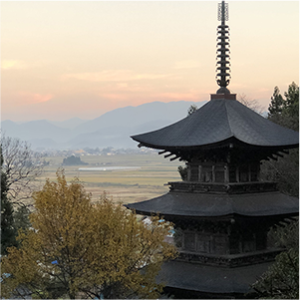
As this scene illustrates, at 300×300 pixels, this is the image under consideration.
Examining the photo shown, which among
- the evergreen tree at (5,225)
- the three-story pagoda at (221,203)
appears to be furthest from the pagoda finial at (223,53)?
the evergreen tree at (5,225)

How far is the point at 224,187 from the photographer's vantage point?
18953 mm

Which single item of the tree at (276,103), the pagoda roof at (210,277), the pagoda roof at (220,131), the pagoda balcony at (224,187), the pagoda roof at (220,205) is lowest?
the pagoda roof at (210,277)

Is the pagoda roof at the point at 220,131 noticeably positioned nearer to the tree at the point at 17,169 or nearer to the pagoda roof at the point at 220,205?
the pagoda roof at the point at 220,205

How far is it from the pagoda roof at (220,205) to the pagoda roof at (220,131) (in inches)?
76.7

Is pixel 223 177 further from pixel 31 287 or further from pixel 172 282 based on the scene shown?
pixel 31 287

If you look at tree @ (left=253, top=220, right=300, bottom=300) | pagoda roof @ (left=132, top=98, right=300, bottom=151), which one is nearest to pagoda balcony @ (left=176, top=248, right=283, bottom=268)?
pagoda roof @ (left=132, top=98, right=300, bottom=151)

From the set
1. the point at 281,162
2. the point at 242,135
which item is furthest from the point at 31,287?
the point at 281,162

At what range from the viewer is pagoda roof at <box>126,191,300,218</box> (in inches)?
725

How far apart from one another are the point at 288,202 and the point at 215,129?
3.99 meters

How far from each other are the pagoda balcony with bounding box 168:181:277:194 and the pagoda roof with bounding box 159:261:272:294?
8.91 feet

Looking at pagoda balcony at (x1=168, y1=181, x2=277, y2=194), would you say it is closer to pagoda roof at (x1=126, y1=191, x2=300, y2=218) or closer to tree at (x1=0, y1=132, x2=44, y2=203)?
pagoda roof at (x1=126, y1=191, x2=300, y2=218)

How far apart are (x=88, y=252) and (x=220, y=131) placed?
7495mm

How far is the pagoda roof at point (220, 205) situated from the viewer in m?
18.4

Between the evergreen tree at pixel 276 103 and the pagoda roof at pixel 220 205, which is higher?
the evergreen tree at pixel 276 103
